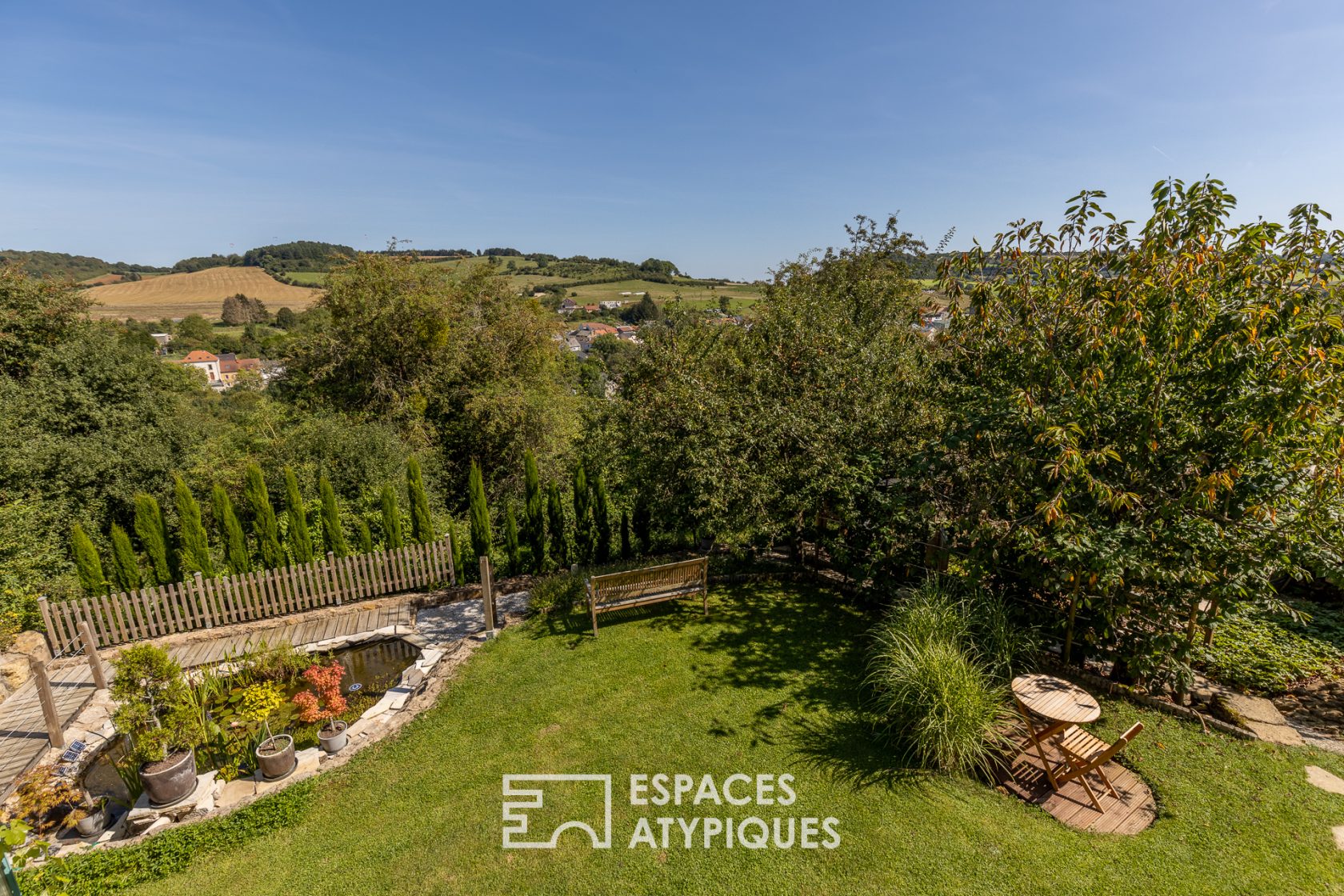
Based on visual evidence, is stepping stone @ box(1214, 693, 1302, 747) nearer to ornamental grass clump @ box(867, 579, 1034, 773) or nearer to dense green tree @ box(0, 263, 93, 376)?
ornamental grass clump @ box(867, 579, 1034, 773)

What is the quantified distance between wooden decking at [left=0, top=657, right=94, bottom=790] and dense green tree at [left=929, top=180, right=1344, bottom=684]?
11.4m

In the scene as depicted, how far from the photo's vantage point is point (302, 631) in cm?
903

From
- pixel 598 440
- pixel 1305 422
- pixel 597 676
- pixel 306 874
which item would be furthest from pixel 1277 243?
pixel 306 874

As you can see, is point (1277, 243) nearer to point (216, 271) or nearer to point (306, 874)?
point (306, 874)

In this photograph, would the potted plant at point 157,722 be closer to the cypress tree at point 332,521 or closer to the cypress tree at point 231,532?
the cypress tree at point 231,532

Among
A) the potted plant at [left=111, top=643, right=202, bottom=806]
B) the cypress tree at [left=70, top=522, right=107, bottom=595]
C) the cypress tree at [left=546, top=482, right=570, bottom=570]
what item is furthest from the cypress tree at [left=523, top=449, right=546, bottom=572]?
the cypress tree at [left=70, top=522, right=107, bottom=595]

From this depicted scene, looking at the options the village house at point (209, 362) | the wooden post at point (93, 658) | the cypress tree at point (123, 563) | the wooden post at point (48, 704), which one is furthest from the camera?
the village house at point (209, 362)

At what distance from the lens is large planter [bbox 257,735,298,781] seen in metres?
5.93

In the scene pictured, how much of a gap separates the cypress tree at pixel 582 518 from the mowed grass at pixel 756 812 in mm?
4219

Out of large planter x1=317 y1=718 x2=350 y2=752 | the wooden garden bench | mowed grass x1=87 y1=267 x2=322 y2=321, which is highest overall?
mowed grass x1=87 y1=267 x2=322 y2=321

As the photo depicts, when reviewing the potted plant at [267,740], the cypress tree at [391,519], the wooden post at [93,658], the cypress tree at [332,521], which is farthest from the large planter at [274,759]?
the cypress tree at [332,521]

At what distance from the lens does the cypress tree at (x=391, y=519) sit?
10.3 metres

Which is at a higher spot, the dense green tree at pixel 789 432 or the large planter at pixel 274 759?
the dense green tree at pixel 789 432

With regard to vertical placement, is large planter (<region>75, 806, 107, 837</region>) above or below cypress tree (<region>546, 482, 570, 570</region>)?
below
